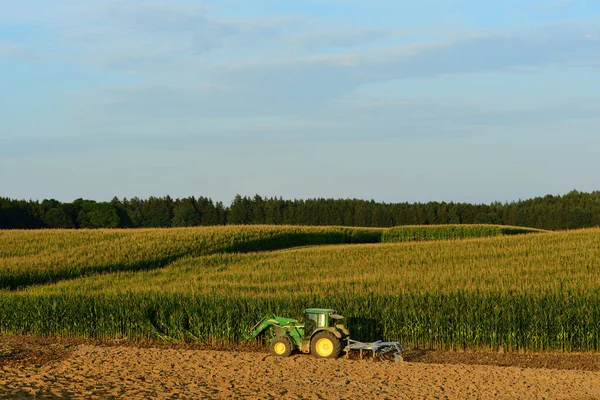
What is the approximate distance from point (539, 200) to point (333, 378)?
9587cm

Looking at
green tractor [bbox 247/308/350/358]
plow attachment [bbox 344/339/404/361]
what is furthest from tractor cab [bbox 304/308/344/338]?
plow attachment [bbox 344/339/404/361]

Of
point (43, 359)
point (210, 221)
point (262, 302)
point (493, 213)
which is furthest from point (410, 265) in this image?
point (493, 213)

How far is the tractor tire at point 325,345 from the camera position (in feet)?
55.5

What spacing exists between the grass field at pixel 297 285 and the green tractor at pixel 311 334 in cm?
284

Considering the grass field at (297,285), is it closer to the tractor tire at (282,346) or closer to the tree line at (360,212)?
the tractor tire at (282,346)

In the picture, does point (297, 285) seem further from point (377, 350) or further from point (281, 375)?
point (281, 375)

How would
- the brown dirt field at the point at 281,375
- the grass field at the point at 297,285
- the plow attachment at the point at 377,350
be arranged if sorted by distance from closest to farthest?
the brown dirt field at the point at 281,375, the plow attachment at the point at 377,350, the grass field at the point at 297,285

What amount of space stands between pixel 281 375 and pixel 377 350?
123 inches

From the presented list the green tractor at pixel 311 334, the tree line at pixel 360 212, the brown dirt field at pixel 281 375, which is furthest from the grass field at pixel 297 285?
the tree line at pixel 360 212

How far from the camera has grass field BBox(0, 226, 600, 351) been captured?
2020 centimetres

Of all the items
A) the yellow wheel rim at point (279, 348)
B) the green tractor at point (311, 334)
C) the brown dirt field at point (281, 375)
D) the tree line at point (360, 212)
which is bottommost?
the brown dirt field at point (281, 375)

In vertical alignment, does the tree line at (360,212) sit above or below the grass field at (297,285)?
above

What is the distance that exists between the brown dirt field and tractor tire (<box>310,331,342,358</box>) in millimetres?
250

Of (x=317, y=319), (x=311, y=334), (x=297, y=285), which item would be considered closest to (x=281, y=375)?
(x=311, y=334)
